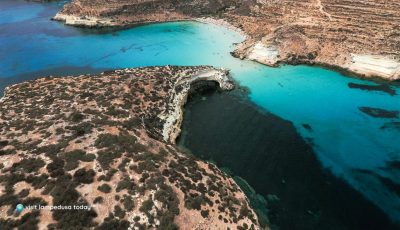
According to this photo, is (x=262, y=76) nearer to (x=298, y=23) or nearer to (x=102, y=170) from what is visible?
(x=298, y=23)

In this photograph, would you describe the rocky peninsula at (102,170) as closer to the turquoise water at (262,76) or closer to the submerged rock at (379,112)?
the turquoise water at (262,76)

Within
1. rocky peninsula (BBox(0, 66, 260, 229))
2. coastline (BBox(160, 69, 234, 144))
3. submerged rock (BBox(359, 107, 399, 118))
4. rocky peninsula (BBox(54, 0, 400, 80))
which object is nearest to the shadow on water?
coastline (BBox(160, 69, 234, 144))

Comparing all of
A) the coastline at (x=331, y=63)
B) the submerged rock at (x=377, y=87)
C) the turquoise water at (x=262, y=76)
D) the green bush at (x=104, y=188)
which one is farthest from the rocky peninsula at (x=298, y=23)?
the green bush at (x=104, y=188)

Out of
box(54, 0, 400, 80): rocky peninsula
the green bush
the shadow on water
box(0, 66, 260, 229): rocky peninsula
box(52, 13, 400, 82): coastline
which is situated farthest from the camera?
box(54, 0, 400, 80): rocky peninsula

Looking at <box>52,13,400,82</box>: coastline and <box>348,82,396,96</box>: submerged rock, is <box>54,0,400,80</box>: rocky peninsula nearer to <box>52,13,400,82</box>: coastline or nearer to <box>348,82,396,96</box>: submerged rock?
<box>52,13,400,82</box>: coastline

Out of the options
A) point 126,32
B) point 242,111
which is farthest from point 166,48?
point 242,111

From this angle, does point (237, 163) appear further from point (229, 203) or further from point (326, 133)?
point (326, 133)
